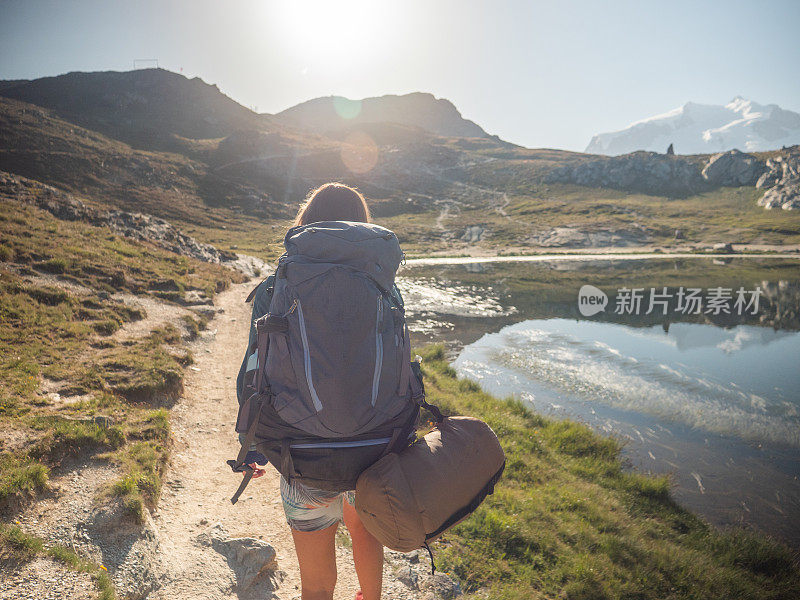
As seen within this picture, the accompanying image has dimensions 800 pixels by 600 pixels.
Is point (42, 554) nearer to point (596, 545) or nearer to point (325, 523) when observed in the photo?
point (325, 523)

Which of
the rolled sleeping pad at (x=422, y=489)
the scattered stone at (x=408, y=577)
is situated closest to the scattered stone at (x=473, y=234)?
the scattered stone at (x=408, y=577)

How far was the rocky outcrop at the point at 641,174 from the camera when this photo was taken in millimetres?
132812

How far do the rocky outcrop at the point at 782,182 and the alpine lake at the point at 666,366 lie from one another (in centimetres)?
9327

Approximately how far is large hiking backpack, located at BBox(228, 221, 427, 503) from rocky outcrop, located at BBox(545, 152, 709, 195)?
157775 mm

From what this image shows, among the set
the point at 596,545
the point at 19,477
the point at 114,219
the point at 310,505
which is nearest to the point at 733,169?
the point at 114,219

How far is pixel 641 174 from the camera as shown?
138500mm

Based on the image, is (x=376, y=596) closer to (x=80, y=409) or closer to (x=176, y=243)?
(x=80, y=409)

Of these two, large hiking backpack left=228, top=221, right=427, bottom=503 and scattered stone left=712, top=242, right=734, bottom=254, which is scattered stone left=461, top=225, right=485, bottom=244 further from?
large hiking backpack left=228, top=221, right=427, bottom=503

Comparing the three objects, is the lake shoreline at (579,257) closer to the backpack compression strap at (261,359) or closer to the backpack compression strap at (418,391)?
the backpack compression strap at (418,391)

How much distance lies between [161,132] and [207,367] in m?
155

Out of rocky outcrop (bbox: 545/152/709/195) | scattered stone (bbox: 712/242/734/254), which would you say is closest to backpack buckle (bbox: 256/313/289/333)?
scattered stone (bbox: 712/242/734/254)

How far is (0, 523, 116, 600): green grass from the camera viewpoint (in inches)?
141

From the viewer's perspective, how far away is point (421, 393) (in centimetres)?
265

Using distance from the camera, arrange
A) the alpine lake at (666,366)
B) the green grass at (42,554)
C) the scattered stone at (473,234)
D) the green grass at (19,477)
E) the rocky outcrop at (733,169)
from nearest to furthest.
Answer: the green grass at (42,554) < the green grass at (19,477) < the alpine lake at (666,366) < the scattered stone at (473,234) < the rocky outcrop at (733,169)
